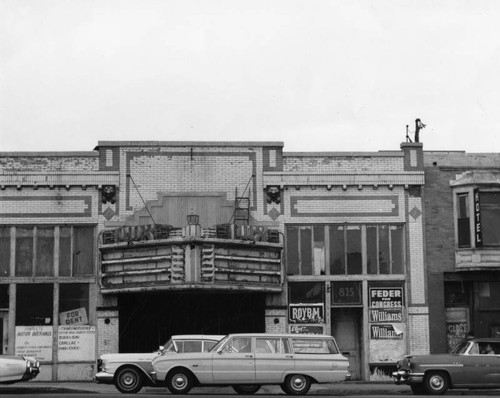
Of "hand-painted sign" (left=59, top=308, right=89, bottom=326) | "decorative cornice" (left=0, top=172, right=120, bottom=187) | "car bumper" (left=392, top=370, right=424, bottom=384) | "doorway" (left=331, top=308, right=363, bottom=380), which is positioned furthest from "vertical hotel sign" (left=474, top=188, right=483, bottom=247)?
"hand-painted sign" (left=59, top=308, right=89, bottom=326)

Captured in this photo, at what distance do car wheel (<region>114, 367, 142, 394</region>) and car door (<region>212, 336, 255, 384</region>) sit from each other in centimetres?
242

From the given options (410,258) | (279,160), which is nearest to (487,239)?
(410,258)

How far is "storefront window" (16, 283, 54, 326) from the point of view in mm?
30812

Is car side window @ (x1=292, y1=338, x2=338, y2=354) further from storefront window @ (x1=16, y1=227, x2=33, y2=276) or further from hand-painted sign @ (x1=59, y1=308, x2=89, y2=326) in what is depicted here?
storefront window @ (x1=16, y1=227, x2=33, y2=276)

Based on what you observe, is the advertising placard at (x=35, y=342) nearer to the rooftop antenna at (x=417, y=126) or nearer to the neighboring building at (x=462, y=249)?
the neighboring building at (x=462, y=249)

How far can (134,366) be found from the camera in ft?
82.9

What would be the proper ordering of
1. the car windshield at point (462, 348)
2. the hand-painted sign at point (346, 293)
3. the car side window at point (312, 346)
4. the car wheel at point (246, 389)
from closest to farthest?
the car side window at point (312, 346)
the car wheel at point (246, 389)
the car windshield at point (462, 348)
the hand-painted sign at point (346, 293)

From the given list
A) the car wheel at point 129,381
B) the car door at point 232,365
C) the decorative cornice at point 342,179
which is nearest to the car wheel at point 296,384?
the car door at point 232,365

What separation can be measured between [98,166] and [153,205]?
7.14 feet

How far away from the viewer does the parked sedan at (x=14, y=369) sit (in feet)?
81.9

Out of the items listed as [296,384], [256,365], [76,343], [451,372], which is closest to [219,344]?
[256,365]

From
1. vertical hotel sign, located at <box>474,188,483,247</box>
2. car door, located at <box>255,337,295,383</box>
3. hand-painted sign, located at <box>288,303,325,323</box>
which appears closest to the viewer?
car door, located at <box>255,337,295,383</box>

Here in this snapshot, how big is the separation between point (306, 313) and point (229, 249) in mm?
3502

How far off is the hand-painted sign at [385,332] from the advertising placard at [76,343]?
8.95m
